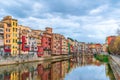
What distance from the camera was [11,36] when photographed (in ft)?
284

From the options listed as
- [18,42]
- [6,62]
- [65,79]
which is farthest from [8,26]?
[65,79]

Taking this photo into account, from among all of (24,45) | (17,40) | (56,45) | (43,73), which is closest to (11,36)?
(17,40)

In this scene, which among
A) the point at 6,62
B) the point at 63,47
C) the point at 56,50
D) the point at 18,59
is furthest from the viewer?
the point at 63,47

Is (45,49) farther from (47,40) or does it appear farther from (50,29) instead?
(50,29)

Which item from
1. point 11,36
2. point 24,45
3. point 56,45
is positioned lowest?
point 24,45

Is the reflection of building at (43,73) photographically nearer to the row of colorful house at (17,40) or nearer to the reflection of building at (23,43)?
the row of colorful house at (17,40)

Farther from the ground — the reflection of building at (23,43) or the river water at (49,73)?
the reflection of building at (23,43)

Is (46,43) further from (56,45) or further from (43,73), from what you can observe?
(43,73)

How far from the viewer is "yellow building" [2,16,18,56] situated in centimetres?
8436

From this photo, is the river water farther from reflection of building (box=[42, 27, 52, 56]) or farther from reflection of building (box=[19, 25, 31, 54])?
reflection of building (box=[42, 27, 52, 56])

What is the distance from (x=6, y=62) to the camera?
67500 mm

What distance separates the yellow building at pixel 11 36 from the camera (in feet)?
277

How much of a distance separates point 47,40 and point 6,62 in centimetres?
6070

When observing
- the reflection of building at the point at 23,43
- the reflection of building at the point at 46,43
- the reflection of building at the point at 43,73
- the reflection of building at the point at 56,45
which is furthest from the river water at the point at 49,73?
the reflection of building at the point at 56,45
